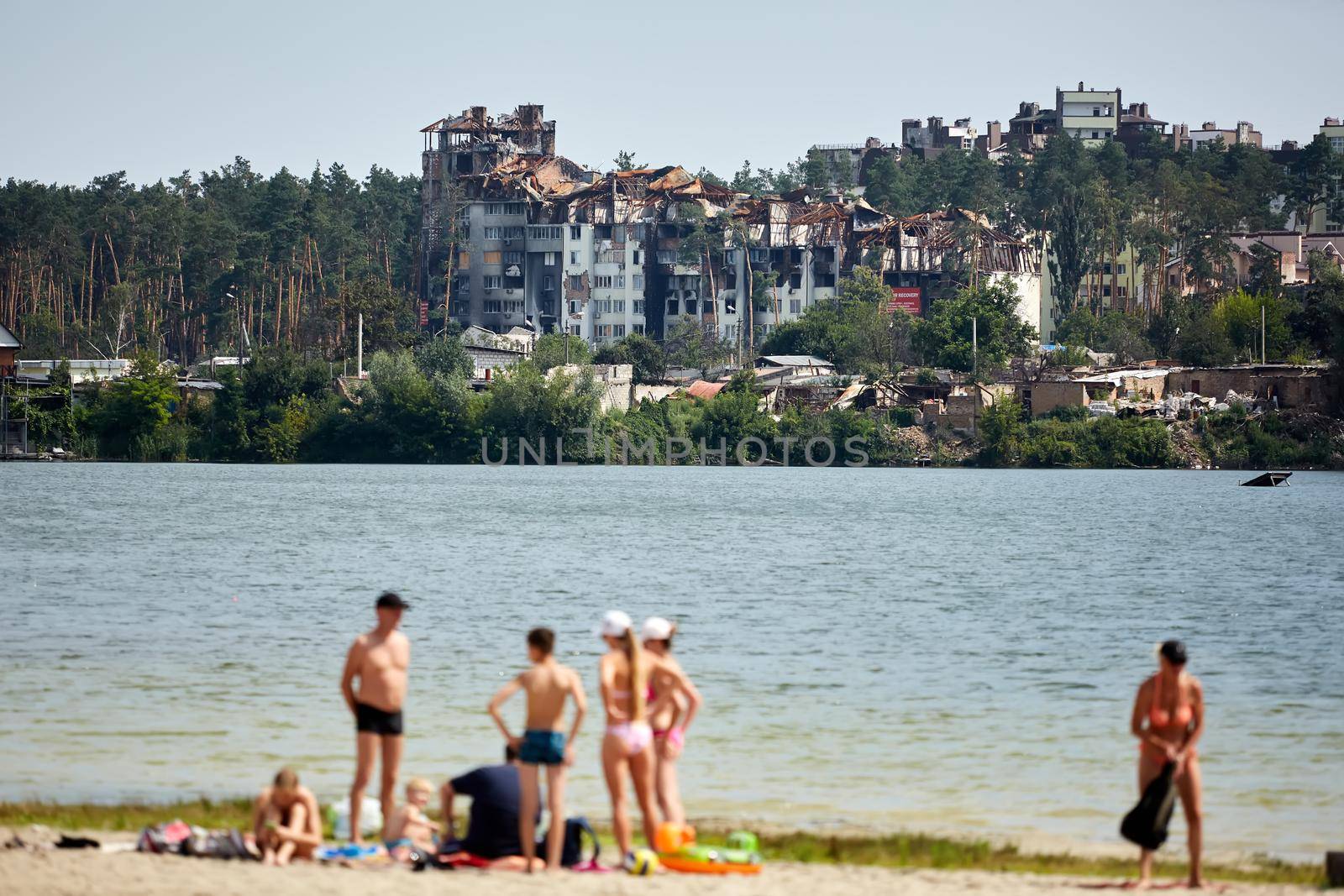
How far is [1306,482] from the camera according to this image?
130 m

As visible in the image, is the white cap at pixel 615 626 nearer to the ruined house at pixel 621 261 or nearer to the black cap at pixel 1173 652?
the black cap at pixel 1173 652

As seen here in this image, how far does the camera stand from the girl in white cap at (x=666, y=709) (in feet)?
54.9

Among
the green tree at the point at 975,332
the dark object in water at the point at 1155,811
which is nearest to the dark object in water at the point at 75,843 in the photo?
the dark object in water at the point at 1155,811

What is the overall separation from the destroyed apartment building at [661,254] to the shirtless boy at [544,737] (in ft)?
537

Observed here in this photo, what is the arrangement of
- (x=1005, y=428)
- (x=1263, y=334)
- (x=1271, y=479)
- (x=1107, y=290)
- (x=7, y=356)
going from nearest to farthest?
(x=1271, y=479)
(x=1005, y=428)
(x=7, y=356)
(x=1263, y=334)
(x=1107, y=290)

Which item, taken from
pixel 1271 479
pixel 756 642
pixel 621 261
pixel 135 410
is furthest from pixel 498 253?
pixel 756 642

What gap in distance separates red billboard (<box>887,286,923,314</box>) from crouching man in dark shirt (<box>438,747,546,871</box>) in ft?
532

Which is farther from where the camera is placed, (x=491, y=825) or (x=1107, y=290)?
(x=1107, y=290)

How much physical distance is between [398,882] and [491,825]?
1.21 metres

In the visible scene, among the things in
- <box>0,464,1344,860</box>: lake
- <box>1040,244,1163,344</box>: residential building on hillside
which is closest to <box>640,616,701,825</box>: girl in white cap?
<box>0,464,1344,860</box>: lake

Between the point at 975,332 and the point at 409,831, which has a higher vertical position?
the point at 975,332

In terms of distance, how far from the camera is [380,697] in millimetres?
17047

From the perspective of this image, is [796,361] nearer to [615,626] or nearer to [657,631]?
[657,631]

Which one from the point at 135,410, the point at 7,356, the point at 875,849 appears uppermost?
the point at 7,356
